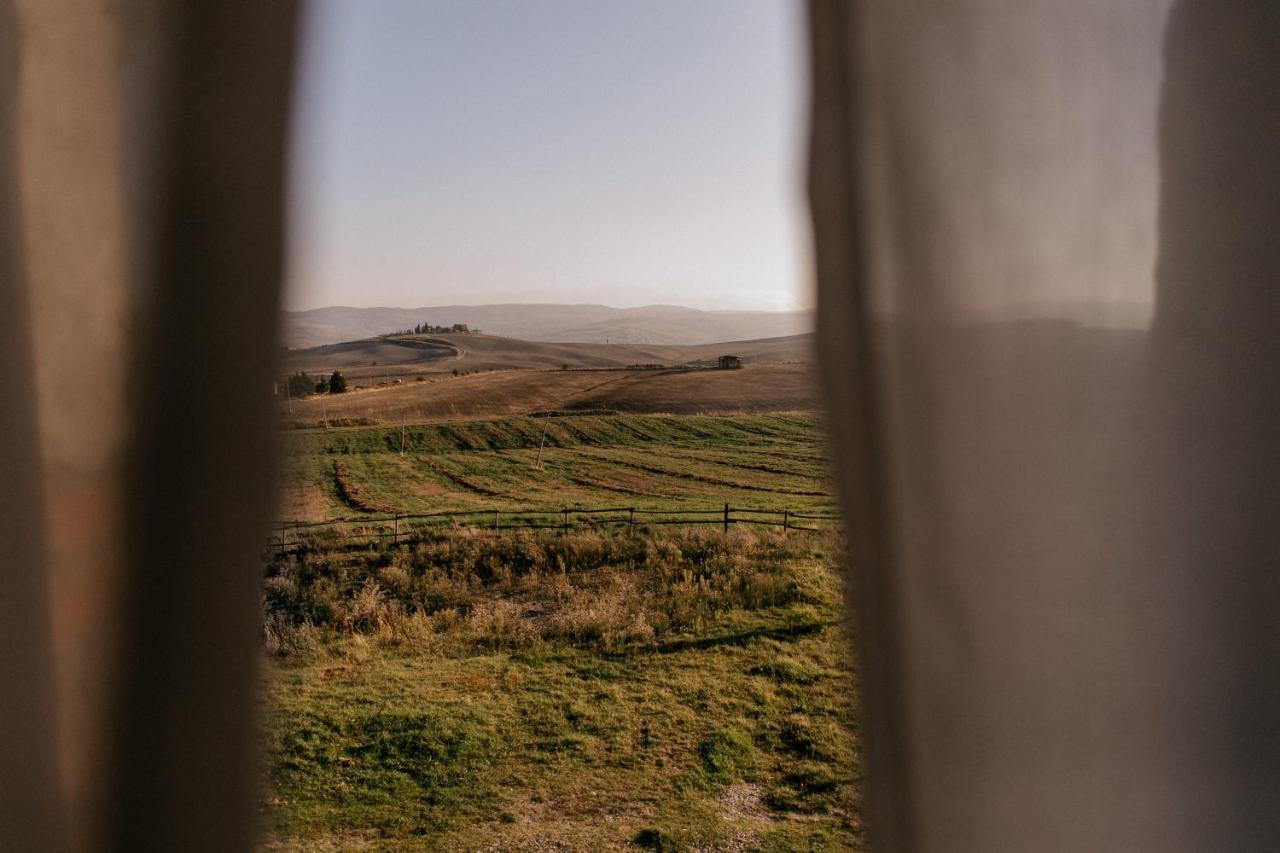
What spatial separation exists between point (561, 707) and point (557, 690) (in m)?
0.19

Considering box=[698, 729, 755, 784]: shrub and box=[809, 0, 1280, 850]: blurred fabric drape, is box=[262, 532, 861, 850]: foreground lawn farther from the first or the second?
box=[809, 0, 1280, 850]: blurred fabric drape

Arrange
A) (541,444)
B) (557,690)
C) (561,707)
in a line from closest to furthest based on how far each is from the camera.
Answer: (561,707) → (557,690) → (541,444)

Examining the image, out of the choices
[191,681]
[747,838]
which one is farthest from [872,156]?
[747,838]

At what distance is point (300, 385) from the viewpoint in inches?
24.8

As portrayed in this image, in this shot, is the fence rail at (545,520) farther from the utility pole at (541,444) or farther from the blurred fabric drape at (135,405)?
the blurred fabric drape at (135,405)

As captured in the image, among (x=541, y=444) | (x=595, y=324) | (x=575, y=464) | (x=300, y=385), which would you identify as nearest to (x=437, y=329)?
(x=541, y=444)

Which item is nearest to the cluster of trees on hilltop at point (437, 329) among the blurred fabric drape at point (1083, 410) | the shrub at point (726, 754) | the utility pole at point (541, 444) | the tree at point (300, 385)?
the utility pole at point (541, 444)

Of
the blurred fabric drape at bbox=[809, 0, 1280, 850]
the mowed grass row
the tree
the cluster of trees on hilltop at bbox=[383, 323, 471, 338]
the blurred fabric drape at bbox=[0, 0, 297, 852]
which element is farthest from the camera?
the cluster of trees on hilltop at bbox=[383, 323, 471, 338]

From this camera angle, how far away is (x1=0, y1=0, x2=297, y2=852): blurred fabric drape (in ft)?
1.64

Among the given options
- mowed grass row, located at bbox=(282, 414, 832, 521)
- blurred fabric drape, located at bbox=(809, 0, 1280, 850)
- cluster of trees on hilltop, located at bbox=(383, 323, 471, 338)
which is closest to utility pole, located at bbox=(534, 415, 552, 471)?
mowed grass row, located at bbox=(282, 414, 832, 521)

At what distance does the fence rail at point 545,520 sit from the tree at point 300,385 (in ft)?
20.3

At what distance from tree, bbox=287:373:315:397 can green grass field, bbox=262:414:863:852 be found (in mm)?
38

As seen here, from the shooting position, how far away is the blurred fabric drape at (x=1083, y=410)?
15.7 inches

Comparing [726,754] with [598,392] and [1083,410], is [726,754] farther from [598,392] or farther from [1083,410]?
[598,392]
